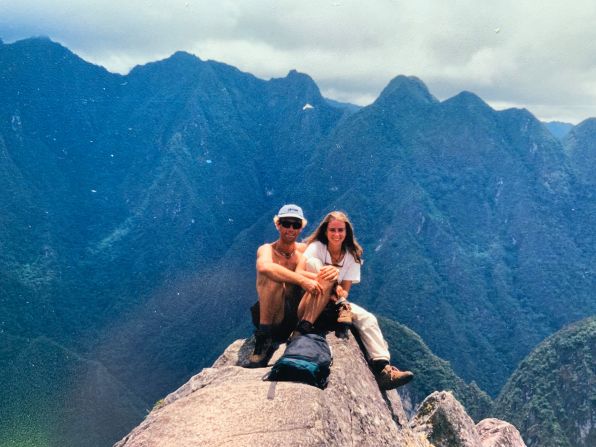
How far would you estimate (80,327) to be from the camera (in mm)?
155875

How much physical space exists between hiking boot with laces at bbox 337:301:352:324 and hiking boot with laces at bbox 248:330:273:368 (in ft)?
4.05

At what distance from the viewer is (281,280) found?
756cm

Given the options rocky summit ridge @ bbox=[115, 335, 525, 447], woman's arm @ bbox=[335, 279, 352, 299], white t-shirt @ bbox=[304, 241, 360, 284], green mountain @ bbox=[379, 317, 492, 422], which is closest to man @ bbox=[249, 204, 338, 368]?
white t-shirt @ bbox=[304, 241, 360, 284]

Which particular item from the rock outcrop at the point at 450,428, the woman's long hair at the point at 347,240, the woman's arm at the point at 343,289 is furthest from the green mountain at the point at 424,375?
the woman's long hair at the point at 347,240

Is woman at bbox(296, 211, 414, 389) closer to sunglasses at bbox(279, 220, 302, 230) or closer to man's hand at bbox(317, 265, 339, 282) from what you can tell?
man's hand at bbox(317, 265, 339, 282)

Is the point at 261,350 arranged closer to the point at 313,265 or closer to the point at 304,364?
the point at 313,265

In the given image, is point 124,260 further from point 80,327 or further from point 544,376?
point 544,376

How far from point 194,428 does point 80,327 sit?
169 meters

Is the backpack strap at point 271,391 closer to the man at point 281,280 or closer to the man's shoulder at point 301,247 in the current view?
the man at point 281,280

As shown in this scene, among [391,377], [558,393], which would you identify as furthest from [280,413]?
[558,393]

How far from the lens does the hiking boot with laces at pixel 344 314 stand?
7.97 m

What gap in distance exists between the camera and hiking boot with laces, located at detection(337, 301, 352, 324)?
26.2 ft

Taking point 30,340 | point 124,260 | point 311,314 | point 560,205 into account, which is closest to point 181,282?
point 124,260

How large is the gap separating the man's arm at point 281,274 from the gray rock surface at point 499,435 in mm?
5829
